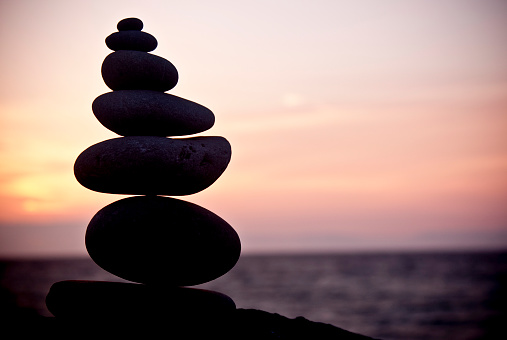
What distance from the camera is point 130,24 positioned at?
798cm

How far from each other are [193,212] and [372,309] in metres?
29.0

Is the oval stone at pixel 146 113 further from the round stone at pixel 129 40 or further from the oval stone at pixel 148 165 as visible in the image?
the round stone at pixel 129 40

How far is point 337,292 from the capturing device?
4316 centimetres

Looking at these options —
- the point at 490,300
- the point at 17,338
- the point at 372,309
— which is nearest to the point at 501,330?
the point at 372,309

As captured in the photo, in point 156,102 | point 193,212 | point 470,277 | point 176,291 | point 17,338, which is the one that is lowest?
point 17,338

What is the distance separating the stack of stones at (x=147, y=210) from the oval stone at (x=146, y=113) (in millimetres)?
13

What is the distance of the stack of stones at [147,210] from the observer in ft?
23.3

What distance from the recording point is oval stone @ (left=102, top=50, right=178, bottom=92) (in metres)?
7.70

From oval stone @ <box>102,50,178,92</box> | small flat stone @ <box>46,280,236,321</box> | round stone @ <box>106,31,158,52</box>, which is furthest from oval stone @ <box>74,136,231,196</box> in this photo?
round stone @ <box>106,31,158,52</box>

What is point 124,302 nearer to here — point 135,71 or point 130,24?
point 135,71

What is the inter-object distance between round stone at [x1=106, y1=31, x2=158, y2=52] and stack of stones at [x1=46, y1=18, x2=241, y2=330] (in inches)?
0.5

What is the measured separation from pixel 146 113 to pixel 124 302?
7.92 ft

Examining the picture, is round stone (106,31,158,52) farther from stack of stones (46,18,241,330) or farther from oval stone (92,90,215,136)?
oval stone (92,90,215,136)

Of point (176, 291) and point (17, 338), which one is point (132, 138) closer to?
point (176, 291)
